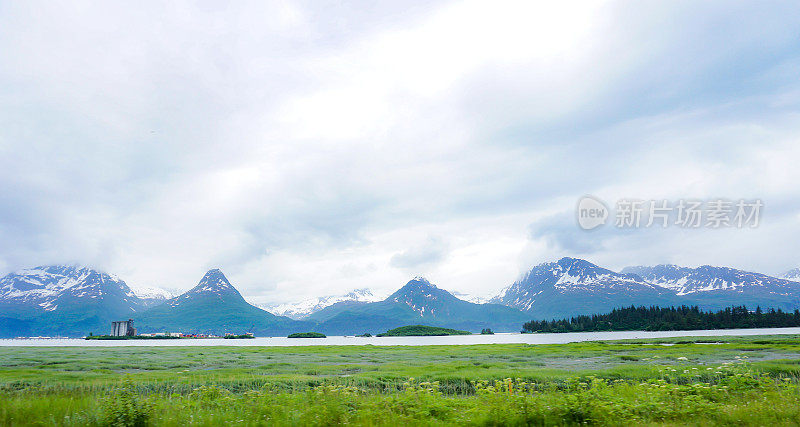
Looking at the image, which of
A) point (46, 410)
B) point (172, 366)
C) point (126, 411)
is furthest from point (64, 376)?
point (126, 411)

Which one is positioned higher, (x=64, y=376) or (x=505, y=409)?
(x=505, y=409)

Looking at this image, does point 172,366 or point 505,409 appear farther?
point 172,366

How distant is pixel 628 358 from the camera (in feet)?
191

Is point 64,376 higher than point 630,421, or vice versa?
point 630,421

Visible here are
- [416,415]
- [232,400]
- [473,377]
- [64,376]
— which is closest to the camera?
[416,415]

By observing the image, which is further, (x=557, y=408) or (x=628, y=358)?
(x=628, y=358)

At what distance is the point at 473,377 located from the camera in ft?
129

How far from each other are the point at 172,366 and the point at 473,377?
1583 inches

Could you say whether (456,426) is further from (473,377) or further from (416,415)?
(473,377)

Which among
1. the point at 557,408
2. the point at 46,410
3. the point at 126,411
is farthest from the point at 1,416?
the point at 557,408

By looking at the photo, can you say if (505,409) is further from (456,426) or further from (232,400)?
(232,400)

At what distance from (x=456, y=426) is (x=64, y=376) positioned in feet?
147

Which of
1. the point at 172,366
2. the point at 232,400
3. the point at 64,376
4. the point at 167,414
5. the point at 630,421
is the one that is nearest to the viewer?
the point at 630,421

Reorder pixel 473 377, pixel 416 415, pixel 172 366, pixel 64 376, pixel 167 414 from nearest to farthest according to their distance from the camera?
pixel 167 414
pixel 416 415
pixel 473 377
pixel 64 376
pixel 172 366
